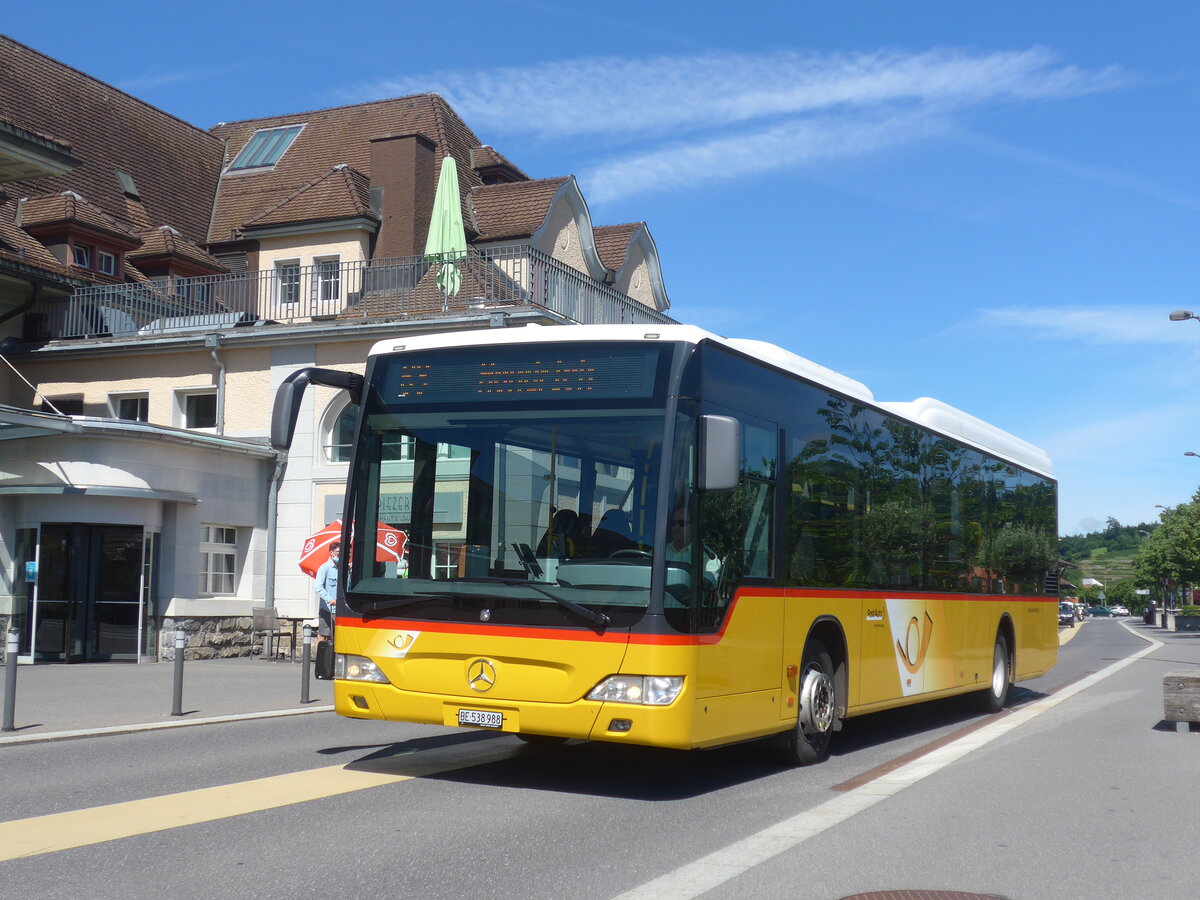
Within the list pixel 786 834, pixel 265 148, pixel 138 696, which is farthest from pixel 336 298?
pixel 786 834

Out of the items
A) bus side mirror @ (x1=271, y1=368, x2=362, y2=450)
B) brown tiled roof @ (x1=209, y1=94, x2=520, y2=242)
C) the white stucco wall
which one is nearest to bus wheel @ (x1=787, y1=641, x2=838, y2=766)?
bus side mirror @ (x1=271, y1=368, x2=362, y2=450)

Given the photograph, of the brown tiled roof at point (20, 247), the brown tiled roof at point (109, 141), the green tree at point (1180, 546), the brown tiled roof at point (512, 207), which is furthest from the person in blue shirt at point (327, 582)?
the green tree at point (1180, 546)

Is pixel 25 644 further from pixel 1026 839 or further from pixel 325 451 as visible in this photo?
pixel 1026 839

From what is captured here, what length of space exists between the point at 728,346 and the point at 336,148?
94.3ft

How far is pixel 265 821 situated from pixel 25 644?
17.3 metres

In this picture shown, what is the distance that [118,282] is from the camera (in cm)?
2970

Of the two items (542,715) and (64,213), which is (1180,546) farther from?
(542,715)

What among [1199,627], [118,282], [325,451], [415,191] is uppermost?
[415,191]

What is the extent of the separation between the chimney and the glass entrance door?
9836 millimetres

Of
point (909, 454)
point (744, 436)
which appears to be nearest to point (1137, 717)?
point (909, 454)

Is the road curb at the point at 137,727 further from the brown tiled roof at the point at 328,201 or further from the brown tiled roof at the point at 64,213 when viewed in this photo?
the brown tiled roof at the point at 64,213

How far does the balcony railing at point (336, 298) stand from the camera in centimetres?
2481

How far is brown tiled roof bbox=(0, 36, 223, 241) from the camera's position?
31719 mm

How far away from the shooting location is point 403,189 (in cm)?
3036
